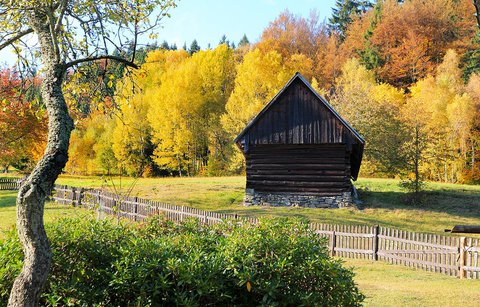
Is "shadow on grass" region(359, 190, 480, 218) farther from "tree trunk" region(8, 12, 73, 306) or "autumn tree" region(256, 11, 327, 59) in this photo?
"autumn tree" region(256, 11, 327, 59)

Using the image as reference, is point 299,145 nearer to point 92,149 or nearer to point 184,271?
point 184,271

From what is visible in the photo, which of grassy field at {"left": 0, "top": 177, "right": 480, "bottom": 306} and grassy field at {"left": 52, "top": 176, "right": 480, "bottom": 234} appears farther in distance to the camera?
grassy field at {"left": 52, "top": 176, "right": 480, "bottom": 234}

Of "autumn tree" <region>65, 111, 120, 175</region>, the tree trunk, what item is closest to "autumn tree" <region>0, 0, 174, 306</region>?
the tree trunk

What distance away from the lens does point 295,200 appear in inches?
1059

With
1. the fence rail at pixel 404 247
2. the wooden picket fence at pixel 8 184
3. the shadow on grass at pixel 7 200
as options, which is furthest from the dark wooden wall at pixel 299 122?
the wooden picket fence at pixel 8 184

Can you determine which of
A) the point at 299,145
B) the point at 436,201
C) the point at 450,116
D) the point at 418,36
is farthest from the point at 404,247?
the point at 418,36

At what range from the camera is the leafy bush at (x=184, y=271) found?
5336mm

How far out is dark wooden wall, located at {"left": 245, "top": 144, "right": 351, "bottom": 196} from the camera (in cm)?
2644

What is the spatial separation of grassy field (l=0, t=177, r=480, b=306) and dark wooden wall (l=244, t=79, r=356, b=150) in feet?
13.4

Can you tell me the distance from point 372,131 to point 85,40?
32937 millimetres

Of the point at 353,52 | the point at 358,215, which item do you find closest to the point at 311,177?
the point at 358,215

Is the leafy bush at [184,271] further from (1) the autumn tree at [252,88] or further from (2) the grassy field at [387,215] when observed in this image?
(1) the autumn tree at [252,88]

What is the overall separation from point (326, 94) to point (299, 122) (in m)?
28.5

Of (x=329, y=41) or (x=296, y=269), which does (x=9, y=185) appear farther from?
(x=329, y=41)
